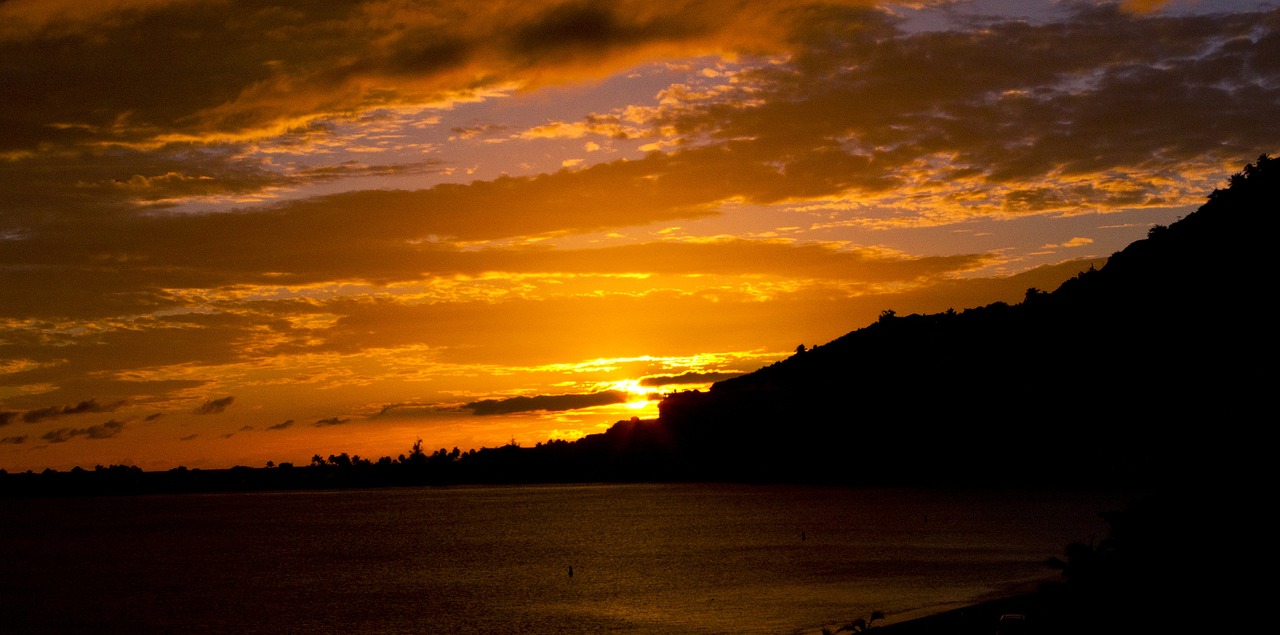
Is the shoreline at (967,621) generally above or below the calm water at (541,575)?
above

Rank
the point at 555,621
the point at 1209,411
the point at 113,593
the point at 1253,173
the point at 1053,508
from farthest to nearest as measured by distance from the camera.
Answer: the point at 1053,508 → the point at 1253,173 → the point at 113,593 → the point at 555,621 → the point at 1209,411

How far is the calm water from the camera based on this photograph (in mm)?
70562

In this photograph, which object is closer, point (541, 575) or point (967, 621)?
point (967, 621)

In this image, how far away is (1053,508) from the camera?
185625mm

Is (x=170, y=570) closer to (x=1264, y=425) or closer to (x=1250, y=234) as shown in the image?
(x=1264, y=425)

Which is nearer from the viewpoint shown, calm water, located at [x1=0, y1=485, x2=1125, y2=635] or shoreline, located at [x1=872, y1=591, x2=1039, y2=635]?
shoreline, located at [x1=872, y1=591, x2=1039, y2=635]

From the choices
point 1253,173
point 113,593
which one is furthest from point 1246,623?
point 1253,173

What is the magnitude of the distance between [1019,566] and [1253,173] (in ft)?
271

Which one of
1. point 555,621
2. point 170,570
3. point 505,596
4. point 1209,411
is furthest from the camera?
point 170,570

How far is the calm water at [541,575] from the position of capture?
70.6 metres

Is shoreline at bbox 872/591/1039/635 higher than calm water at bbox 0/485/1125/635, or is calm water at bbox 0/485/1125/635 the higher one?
shoreline at bbox 872/591/1039/635

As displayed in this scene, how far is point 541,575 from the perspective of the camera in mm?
100562

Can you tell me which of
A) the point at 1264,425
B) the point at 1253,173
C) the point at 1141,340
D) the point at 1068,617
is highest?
the point at 1253,173

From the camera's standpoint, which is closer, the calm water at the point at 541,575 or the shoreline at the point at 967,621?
the shoreline at the point at 967,621
